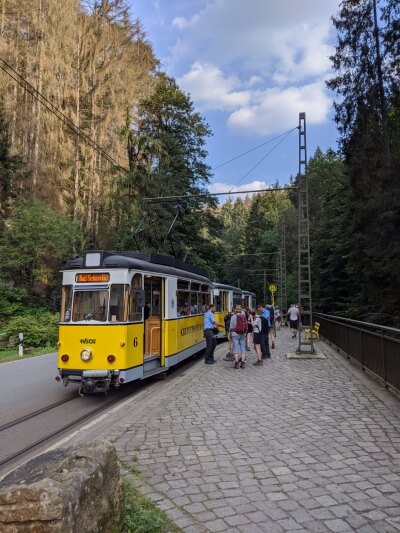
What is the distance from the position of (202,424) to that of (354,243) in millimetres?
18065

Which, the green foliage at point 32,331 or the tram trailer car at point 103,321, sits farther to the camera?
the green foliage at point 32,331

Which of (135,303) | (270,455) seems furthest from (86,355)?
(270,455)

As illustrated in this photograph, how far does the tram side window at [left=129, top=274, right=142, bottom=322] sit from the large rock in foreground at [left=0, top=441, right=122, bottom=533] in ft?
21.3

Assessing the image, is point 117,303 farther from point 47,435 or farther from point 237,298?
point 237,298

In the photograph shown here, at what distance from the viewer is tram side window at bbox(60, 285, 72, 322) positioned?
9.77m

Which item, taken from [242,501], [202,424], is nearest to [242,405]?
[202,424]

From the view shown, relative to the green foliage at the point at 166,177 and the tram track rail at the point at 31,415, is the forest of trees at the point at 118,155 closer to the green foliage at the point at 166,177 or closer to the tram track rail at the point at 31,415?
the green foliage at the point at 166,177

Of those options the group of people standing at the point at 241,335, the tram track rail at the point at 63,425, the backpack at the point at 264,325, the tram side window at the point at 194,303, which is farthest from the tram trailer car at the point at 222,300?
the tram track rail at the point at 63,425

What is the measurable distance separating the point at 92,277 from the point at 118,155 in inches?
931

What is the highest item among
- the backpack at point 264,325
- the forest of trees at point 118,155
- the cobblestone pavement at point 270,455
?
the forest of trees at point 118,155

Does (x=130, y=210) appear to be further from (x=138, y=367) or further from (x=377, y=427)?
(x=377, y=427)

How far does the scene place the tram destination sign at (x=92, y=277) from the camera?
32.1ft

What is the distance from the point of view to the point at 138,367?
32.7 feet

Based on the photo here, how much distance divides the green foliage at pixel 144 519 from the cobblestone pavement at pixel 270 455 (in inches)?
4.2
